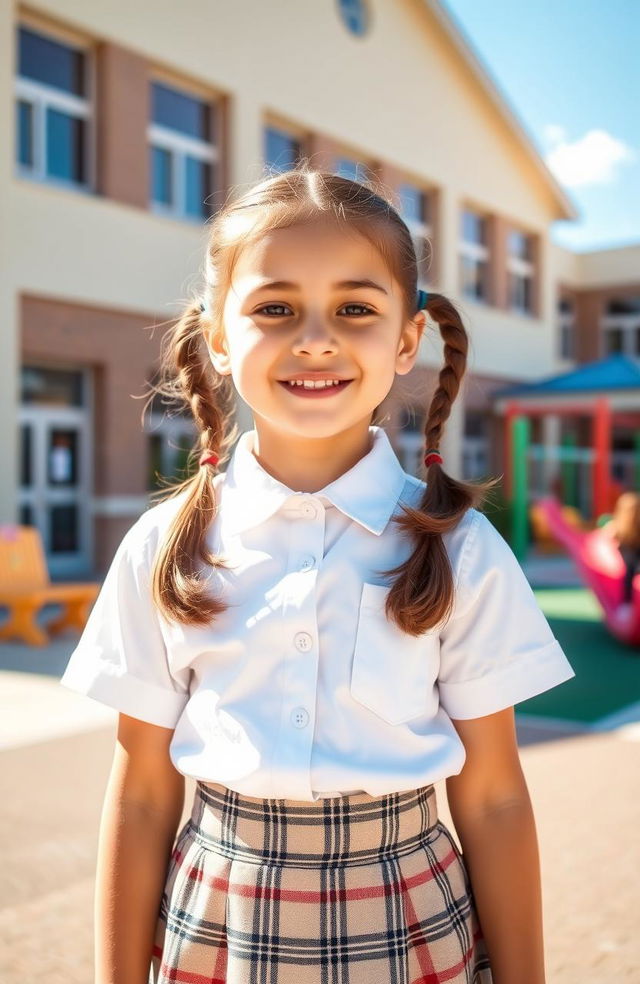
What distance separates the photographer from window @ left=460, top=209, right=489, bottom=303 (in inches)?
739

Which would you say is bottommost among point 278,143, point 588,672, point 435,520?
point 588,672

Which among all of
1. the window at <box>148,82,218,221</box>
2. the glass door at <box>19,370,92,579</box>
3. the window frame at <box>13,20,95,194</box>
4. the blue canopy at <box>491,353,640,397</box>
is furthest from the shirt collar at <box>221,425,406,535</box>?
the blue canopy at <box>491,353,640,397</box>

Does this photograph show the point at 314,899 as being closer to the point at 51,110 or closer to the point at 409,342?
the point at 409,342

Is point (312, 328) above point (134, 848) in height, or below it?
above

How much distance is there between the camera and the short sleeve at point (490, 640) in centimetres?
133

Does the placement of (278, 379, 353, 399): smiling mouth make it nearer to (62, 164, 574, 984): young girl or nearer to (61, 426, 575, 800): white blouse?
(62, 164, 574, 984): young girl

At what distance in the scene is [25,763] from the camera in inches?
174

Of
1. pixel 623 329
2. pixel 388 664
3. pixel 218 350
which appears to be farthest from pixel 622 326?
pixel 388 664

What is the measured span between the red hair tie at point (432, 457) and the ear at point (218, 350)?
0.33 metres

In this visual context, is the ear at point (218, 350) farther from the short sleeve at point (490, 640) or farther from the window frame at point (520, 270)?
the window frame at point (520, 270)

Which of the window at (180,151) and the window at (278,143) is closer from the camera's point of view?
the window at (180,151)

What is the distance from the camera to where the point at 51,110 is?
11.5 m

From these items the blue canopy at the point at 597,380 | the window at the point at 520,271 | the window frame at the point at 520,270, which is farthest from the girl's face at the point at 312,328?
the window at the point at 520,271

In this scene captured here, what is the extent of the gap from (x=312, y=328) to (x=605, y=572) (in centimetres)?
690
